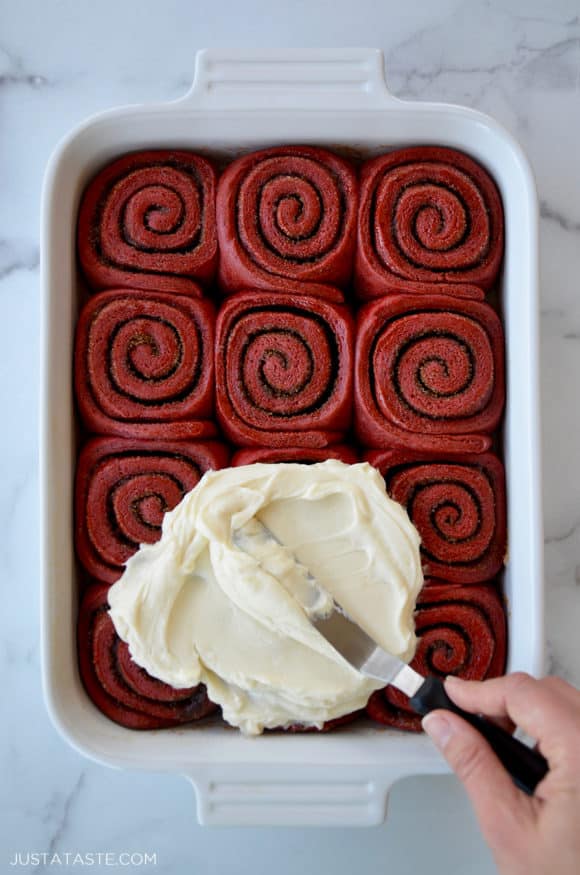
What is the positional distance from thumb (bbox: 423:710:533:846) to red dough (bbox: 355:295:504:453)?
50cm

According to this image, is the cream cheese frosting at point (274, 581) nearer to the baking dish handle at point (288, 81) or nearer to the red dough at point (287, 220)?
the red dough at point (287, 220)

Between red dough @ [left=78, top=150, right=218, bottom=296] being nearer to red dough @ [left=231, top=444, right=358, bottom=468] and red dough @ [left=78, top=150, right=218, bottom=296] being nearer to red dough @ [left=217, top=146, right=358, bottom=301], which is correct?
red dough @ [left=217, top=146, right=358, bottom=301]

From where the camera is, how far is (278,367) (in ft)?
5.28

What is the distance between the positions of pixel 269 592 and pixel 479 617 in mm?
404

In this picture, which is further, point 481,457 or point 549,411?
point 549,411

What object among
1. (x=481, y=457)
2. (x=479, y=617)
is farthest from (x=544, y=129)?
(x=479, y=617)

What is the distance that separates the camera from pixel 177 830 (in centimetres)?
182

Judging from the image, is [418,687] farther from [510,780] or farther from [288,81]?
[288,81]

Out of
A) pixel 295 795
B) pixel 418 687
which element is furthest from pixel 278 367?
pixel 295 795

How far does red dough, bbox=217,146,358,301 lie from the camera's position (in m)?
1.61

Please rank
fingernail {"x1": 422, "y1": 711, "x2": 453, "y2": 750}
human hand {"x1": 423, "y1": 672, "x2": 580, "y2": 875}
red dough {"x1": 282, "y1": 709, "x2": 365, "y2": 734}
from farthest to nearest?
red dough {"x1": 282, "y1": 709, "x2": 365, "y2": 734}, fingernail {"x1": 422, "y1": 711, "x2": 453, "y2": 750}, human hand {"x1": 423, "y1": 672, "x2": 580, "y2": 875}

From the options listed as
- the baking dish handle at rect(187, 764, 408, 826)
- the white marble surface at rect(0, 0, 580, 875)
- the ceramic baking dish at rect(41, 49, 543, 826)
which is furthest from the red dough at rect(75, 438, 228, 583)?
the baking dish handle at rect(187, 764, 408, 826)

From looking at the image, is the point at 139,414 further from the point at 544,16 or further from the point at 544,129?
the point at 544,16

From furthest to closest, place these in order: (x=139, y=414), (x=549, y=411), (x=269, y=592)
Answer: (x=549, y=411)
(x=139, y=414)
(x=269, y=592)
